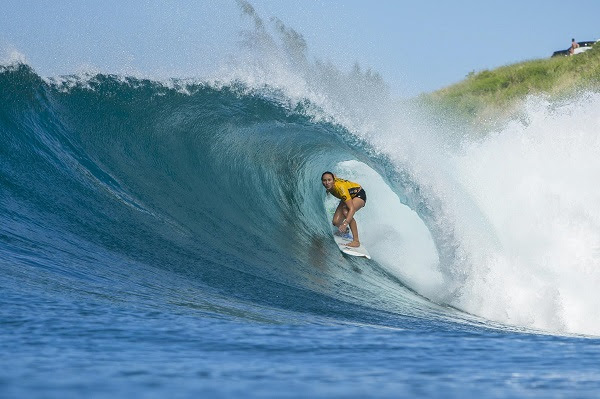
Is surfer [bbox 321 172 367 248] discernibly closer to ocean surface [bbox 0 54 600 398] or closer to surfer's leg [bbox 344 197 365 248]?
→ surfer's leg [bbox 344 197 365 248]

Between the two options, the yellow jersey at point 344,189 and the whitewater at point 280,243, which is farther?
the yellow jersey at point 344,189

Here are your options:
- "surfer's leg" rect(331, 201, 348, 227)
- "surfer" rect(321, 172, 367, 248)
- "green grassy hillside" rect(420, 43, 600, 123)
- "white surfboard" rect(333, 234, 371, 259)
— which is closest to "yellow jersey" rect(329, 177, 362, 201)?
"surfer" rect(321, 172, 367, 248)

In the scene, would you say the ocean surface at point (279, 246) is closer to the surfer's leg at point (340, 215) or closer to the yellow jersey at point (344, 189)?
the surfer's leg at point (340, 215)

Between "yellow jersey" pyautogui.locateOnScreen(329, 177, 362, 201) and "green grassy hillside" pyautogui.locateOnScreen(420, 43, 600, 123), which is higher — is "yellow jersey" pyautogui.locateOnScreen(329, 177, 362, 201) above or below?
below

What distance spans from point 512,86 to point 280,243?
31.2 m

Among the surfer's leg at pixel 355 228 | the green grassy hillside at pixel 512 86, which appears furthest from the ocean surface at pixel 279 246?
the green grassy hillside at pixel 512 86

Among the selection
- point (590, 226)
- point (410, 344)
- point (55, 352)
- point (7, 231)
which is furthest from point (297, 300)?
point (590, 226)

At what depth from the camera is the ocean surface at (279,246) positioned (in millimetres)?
2940

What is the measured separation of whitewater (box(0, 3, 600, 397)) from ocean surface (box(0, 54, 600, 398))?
0.09ft

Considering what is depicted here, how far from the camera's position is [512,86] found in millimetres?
37969

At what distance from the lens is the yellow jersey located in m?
10.0

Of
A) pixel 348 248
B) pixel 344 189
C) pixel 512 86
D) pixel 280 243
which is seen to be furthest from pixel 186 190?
pixel 512 86

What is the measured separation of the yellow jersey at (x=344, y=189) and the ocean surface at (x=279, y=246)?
626 millimetres

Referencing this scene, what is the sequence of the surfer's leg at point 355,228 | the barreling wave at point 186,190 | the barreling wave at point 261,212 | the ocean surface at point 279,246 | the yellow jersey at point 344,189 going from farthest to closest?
1. the yellow jersey at point 344,189
2. the surfer's leg at point 355,228
3. the barreling wave at point 186,190
4. the barreling wave at point 261,212
5. the ocean surface at point 279,246
